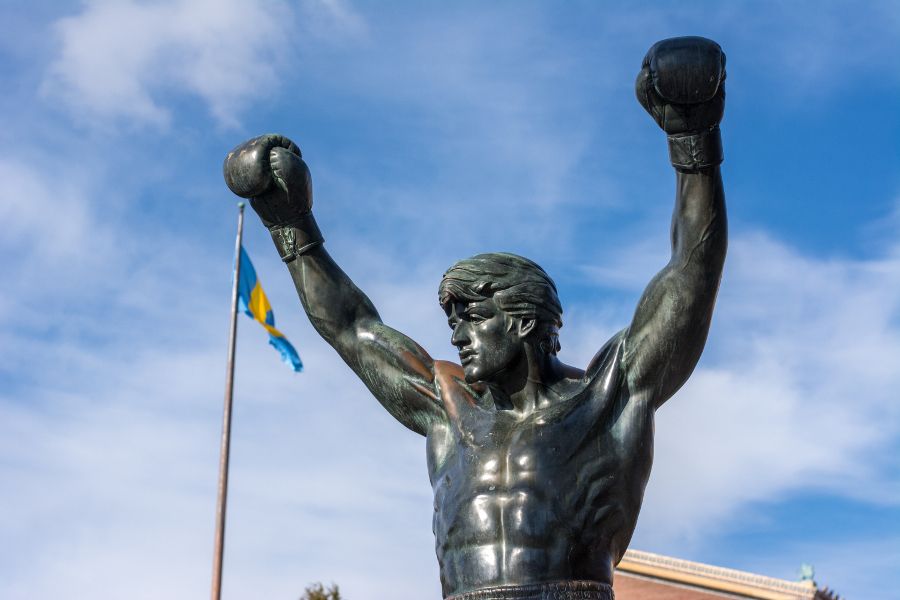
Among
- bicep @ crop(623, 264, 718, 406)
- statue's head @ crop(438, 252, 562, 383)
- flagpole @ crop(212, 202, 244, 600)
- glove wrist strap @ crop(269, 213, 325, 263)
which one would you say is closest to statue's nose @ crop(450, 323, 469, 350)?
statue's head @ crop(438, 252, 562, 383)

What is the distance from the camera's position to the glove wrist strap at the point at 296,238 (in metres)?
4.66

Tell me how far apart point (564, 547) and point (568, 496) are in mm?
163

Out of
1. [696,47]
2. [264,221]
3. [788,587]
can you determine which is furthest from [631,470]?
[788,587]

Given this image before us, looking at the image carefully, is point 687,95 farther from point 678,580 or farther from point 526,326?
point 678,580

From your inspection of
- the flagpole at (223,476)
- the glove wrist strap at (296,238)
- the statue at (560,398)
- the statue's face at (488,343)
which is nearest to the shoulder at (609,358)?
the statue at (560,398)

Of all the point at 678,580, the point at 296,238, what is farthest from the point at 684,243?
the point at 678,580

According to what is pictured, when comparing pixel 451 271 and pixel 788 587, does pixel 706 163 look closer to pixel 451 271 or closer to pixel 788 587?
pixel 451 271

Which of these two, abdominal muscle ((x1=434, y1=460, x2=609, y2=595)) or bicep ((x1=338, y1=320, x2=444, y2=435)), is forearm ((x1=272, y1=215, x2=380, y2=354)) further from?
abdominal muscle ((x1=434, y1=460, x2=609, y2=595))

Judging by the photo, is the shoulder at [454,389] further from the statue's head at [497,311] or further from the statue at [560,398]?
the statue's head at [497,311]

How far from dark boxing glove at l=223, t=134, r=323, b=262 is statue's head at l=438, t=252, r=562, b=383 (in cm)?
72

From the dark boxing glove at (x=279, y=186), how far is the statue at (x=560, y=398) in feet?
2.36

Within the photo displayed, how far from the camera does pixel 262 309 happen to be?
2098 centimetres

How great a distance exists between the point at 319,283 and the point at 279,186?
39cm

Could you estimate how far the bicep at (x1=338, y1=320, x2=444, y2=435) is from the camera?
443 centimetres
